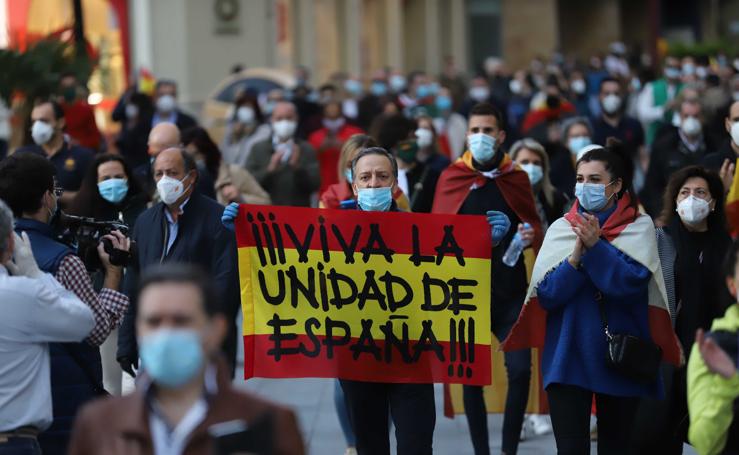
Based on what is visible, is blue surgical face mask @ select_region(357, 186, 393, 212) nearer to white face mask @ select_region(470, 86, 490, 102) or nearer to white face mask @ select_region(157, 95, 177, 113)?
white face mask @ select_region(157, 95, 177, 113)

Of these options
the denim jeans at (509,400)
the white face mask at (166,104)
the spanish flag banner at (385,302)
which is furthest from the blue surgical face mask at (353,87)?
the spanish flag banner at (385,302)

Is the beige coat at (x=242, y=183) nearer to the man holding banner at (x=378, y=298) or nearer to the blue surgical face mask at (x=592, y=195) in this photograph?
the man holding banner at (x=378, y=298)

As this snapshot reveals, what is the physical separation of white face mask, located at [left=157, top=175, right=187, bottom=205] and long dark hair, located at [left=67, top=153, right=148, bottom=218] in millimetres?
1183

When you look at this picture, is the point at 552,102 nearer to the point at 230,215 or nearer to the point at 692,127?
the point at 692,127

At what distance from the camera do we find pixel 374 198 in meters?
7.44

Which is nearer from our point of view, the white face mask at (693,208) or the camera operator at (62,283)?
the camera operator at (62,283)

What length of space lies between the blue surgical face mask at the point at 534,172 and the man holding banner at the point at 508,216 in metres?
0.73

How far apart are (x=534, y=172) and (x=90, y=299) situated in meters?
3.96

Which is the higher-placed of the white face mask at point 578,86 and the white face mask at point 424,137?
the white face mask at point 578,86

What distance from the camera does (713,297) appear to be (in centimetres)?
750

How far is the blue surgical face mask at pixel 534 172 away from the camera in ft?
30.9

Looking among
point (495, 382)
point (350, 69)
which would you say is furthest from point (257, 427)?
point (350, 69)

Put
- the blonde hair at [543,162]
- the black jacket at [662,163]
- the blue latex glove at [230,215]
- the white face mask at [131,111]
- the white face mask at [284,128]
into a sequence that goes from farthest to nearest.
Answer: the white face mask at [131,111] → the white face mask at [284,128] → the black jacket at [662,163] → the blonde hair at [543,162] → the blue latex glove at [230,215]

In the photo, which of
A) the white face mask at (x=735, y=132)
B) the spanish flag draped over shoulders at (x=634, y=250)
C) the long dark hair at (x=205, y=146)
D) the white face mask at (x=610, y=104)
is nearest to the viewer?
the spanish flag draped over shoulders at (x=634, y=250)
